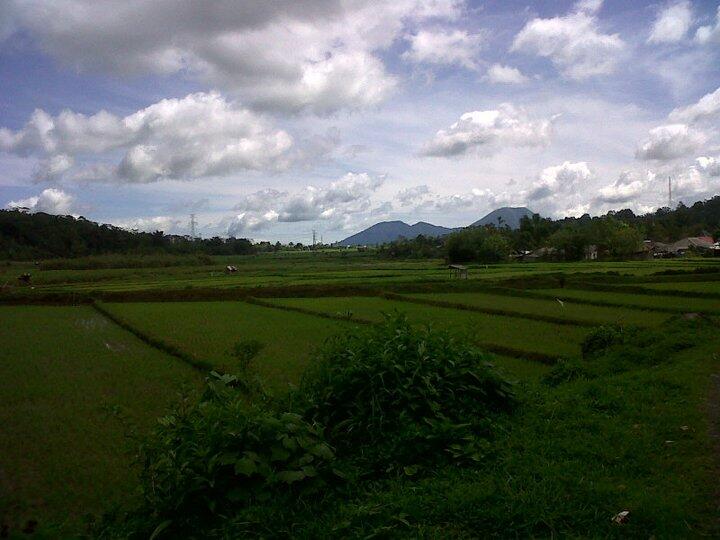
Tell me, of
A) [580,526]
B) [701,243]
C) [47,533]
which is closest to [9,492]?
[47,533]


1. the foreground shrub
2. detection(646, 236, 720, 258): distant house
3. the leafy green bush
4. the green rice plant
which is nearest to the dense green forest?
detection(646, 236, 720, 258): distant house

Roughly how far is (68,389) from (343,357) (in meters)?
7.82

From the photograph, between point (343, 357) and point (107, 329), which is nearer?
point (343, 357)

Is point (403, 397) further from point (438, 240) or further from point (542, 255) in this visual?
point (438, 240)

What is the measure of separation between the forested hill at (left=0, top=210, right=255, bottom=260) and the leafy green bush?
67.9m

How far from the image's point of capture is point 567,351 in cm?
1244

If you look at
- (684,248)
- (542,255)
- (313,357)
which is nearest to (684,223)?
(684,248)

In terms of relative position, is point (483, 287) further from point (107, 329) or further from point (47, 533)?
point (47, 533)

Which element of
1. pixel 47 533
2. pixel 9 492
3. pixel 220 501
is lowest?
pixel 9 492

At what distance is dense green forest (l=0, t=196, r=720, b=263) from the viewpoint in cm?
6431

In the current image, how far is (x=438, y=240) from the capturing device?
3920 inches

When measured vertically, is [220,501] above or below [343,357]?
below

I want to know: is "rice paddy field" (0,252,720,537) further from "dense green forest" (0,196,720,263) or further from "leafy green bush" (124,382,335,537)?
"dense green forest" (0,196,720,263)

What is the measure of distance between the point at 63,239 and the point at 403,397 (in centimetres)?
7516
